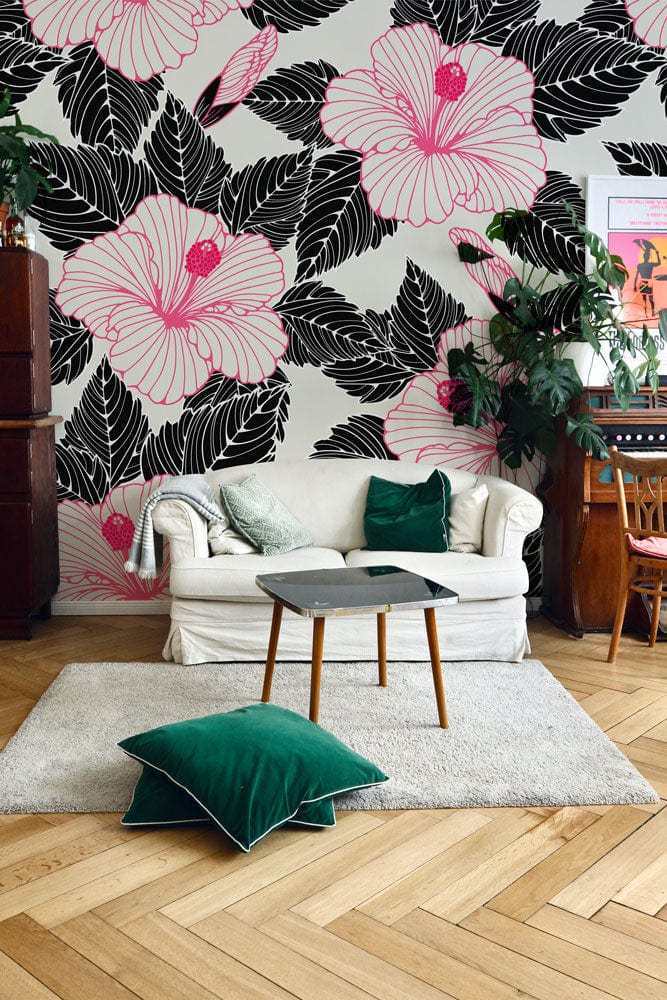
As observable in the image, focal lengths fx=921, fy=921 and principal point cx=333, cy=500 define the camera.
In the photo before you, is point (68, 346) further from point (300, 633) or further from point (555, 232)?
point (555, 232)

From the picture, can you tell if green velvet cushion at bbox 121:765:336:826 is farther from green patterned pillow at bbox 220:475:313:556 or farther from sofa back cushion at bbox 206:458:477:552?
sofa back cushion at bbox 206:458:477:552

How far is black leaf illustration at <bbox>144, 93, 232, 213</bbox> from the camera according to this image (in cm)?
444

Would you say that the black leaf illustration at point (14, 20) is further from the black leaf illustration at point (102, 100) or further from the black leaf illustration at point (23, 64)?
the black leaf illustration at point (102, 100)

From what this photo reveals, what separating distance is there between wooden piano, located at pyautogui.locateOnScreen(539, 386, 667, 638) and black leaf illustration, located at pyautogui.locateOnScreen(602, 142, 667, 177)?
3.62ft

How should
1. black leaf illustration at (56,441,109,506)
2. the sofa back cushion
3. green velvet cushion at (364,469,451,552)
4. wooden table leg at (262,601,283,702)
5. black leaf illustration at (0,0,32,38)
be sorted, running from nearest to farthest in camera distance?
wooden table leg at (262,601,283,702) → green velvet cushion at (364,469,451,552) → the sofa back cushion → black leaf illustration at (0,0,32,38) → black leaf illustration at (56,441,109,506)

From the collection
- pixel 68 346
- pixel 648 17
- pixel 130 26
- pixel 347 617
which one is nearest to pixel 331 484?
pixel 347 617

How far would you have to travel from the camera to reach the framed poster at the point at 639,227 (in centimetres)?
448

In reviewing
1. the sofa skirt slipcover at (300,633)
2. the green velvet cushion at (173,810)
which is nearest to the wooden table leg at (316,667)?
the green velvet cushion at (173,810)

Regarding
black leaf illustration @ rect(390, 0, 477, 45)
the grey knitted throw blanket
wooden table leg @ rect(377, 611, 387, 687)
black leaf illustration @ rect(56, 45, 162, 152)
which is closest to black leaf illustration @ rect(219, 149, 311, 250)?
black leaf illustration @ rect(56, 45, 162, 152)

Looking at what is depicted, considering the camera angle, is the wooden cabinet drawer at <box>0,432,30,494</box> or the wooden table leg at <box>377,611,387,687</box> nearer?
the wooden table leg at <box>377,611,387,687</box>

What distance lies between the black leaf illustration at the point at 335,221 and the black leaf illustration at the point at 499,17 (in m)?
0.85

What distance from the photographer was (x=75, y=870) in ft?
6.97

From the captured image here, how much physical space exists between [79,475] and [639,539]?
2.68 m

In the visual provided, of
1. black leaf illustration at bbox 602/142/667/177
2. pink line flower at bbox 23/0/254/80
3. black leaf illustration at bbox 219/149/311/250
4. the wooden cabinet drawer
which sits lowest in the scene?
the wooden cabinet drawer
